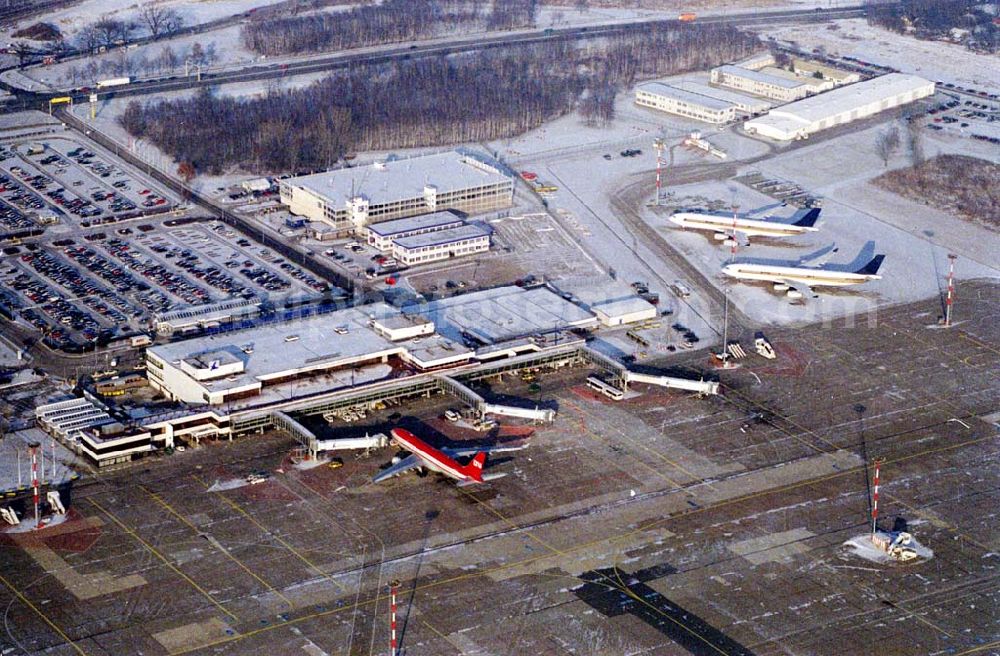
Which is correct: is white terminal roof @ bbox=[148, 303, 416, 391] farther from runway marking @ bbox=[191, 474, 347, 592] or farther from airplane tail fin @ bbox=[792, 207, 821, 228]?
airplane tail fin @ bbox=[792, 207, 821, 228]

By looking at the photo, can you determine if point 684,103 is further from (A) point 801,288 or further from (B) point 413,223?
(A) point 801,288

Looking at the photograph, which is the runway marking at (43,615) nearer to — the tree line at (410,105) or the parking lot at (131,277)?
Result: the parking lot at (131,277)

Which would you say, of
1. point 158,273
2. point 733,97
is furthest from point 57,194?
point 733,97

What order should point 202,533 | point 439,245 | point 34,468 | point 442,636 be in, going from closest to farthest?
point 442,636 → point 202,533 → point 34,468 → point 439,245

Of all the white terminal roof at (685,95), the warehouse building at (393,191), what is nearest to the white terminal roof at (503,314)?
the warehouse building at (393,191)

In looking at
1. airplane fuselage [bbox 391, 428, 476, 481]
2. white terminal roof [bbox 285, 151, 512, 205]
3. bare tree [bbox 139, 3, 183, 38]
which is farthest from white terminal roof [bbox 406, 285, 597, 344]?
bare tree [bbox 139, 3, 183, 38]
